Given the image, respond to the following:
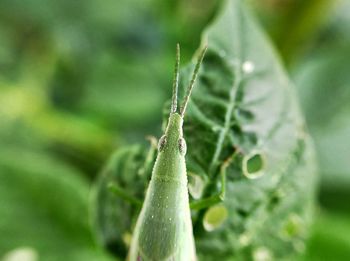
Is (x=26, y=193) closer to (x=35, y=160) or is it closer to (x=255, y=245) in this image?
(x=35, y=160)

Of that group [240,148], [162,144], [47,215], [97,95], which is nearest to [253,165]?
[240,148]

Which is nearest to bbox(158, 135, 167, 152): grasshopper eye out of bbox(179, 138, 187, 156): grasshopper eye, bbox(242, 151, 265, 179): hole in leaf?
bbox(179, 138, 187, 156): grasshopper eye

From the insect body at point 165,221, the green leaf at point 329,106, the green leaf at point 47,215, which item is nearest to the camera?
the insect body at point 165,221

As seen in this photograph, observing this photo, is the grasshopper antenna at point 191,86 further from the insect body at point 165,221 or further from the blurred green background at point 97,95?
the blurred green background at point 97,95

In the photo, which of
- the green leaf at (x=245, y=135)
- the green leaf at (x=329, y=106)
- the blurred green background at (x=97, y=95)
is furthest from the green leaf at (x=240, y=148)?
the green leaf at (x=329, y=106)

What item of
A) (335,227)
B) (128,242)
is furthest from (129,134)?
(128,242)

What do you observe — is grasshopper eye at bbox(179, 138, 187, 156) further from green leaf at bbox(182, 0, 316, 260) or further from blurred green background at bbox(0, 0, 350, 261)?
blurred green background at bbox(0, 0, 350, 261)

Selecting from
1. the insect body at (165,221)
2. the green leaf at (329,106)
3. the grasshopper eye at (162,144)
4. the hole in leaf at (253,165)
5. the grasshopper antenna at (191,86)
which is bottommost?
the insect body at (165,221)
